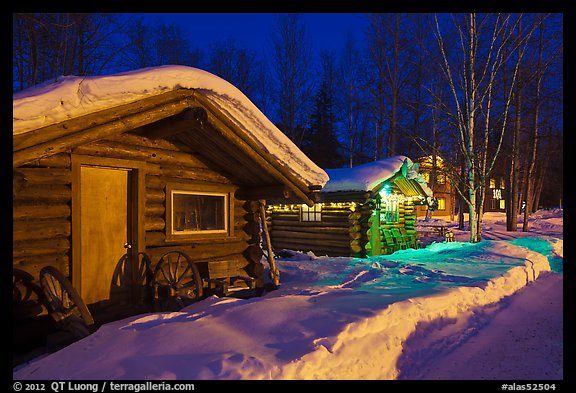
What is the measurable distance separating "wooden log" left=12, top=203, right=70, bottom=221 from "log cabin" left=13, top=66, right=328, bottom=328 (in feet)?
0.05

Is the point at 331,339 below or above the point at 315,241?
above

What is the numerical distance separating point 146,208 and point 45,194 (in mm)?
1720

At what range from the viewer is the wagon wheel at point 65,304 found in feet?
15.8

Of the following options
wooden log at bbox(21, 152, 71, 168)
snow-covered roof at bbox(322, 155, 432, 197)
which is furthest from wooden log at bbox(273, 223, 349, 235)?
wooden log at bbox(21, 152, 71, 168)

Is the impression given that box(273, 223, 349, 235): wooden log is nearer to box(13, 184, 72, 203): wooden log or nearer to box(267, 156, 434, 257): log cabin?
box(267, 156, 434, 257): log cabin

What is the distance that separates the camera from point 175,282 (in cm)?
683

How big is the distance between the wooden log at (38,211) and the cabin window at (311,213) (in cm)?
1227

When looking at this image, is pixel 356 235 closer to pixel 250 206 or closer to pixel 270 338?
pixel 250 206

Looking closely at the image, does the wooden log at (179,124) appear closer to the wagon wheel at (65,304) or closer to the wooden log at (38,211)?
the wooden log at (38,211)

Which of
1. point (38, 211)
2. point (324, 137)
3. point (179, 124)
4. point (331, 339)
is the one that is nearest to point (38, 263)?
point (38, 211)
